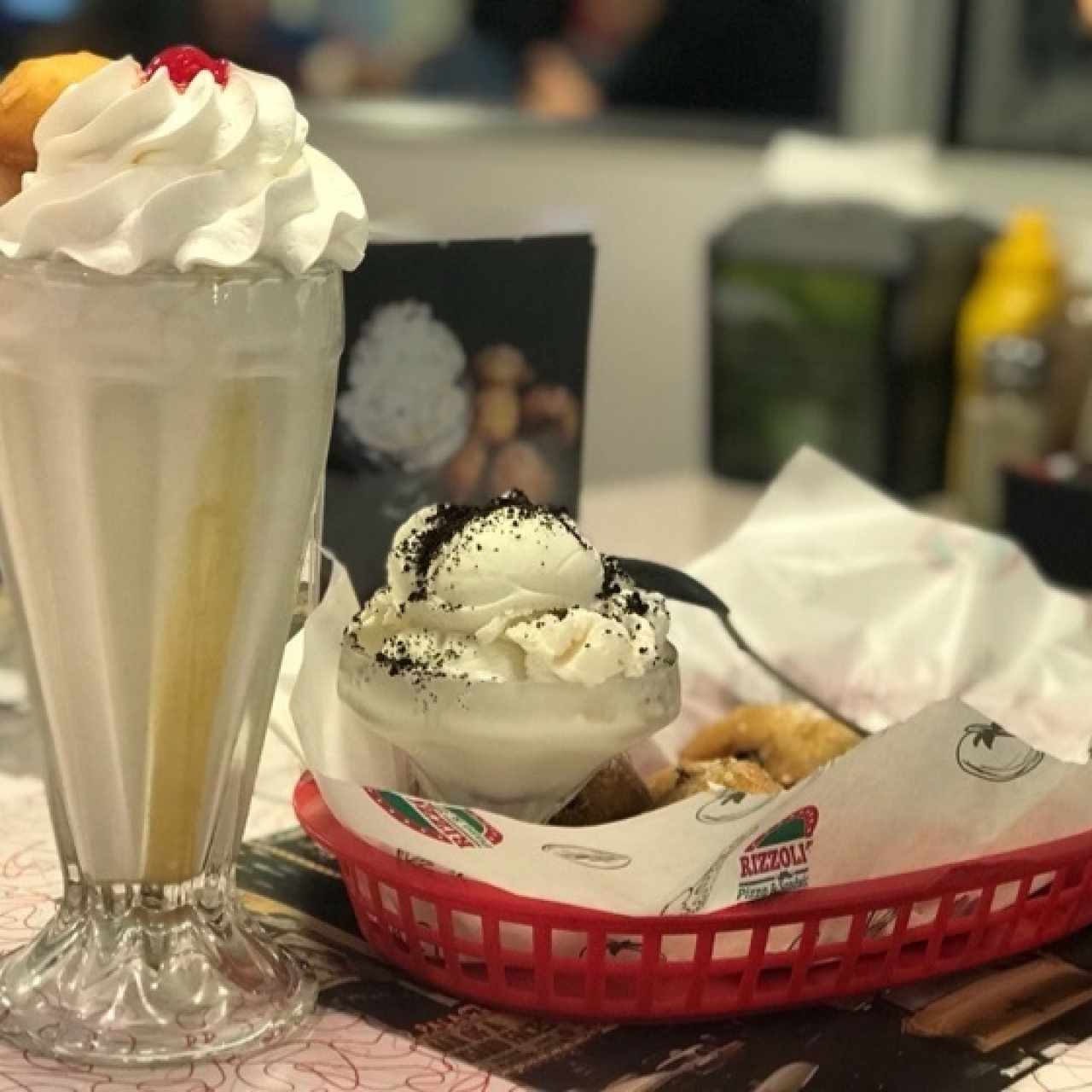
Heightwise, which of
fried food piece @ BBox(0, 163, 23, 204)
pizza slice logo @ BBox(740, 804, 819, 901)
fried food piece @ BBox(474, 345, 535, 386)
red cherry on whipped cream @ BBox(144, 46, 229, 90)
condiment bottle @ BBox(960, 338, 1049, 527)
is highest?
red cherry on whipped cream @ BBox(144, 46, 229, 90)

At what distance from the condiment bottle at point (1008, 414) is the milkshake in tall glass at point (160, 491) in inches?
44.7

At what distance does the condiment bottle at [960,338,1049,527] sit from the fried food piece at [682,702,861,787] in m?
0.87

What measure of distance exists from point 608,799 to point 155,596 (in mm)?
198

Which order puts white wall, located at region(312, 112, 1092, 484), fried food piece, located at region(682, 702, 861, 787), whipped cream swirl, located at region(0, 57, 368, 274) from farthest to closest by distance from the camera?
white wall, located at region(312, 112, 1092, 484)
fried food piece, located at region(682, 702, 861, 787)
whipped cream swirl, located at region(0, 57, 368, 274)

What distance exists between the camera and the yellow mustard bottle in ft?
5.52

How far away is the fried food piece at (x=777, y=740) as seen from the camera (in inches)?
31.3

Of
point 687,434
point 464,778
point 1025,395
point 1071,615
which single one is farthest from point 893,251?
point 464,778

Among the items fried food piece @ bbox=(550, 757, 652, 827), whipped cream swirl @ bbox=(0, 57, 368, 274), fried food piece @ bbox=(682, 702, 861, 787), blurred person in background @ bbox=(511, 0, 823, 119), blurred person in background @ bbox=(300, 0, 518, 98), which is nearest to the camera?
whipped cream swirl @ bbox=(0, 57, 368, 274)

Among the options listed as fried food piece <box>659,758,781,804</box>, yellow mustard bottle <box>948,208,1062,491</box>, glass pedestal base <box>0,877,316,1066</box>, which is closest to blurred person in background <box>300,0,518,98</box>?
yellow mustard bottle <box>948,208,1062,491</box>

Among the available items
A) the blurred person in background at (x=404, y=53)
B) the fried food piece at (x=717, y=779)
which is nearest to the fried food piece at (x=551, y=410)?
the fried food piece at (x=717, y=779)

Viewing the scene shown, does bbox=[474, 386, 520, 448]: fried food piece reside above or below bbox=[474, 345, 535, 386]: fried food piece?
below

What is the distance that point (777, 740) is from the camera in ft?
2.66

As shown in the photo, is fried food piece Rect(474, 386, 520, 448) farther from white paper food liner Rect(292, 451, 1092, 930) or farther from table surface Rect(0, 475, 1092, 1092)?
table surface Rect(0, 475, 1092, 1092)

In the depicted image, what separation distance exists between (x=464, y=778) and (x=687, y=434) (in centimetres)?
152
